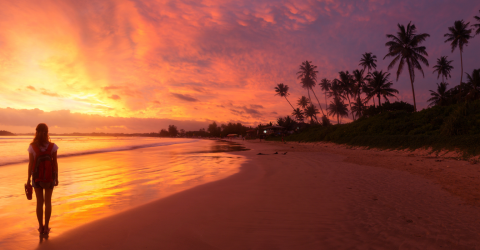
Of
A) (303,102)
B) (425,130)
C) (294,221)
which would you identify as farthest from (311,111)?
(294,221)

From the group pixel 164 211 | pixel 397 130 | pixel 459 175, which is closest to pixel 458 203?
pixel 459 175

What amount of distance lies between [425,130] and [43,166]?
2907 centimetres

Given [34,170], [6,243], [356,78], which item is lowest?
[6,243]

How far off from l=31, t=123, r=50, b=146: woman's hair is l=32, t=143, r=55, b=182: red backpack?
0.31ft

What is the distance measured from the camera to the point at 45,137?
4.06 metres

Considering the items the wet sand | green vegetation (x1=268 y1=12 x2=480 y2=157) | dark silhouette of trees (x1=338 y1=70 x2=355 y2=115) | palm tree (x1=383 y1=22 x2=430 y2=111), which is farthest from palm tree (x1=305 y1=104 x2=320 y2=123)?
the wet sand

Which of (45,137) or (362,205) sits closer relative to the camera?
(45,137)

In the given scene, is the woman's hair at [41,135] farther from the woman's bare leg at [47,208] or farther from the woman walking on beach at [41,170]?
the woman's bare leg at [47,208]

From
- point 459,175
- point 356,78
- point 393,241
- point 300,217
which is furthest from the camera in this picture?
point 356,78

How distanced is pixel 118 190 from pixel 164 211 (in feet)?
9.92

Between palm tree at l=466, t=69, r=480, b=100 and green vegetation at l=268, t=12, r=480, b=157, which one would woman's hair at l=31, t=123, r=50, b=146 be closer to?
green vegetation at l=268, t=12, r=480, b=157

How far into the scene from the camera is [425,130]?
2212cm

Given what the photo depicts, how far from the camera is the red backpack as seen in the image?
3.88m

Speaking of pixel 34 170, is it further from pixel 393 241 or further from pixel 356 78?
pixel 356 78
